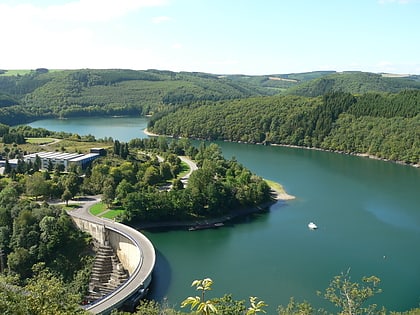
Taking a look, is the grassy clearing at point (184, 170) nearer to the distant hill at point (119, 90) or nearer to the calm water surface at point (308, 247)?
the calm water surface at point (308, 247)


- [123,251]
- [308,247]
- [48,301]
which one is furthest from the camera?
[308,247]

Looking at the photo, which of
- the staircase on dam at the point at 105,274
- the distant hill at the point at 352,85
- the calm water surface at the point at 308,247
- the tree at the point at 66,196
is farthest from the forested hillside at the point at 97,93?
the staircase on dam at the point at 105,274

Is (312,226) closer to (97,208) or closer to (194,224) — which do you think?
(194,224)

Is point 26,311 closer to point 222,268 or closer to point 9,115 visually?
point 222,268

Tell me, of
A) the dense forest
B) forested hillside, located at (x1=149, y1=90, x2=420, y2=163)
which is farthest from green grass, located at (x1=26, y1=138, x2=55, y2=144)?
forested hillside, located at (x1=149, y1=90, x2=420, y2=163)

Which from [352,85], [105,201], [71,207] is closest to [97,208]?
[105,201]

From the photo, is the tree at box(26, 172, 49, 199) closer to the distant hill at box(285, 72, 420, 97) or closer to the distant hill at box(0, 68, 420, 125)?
the distant hill at box(0, 68, 420, 125)
